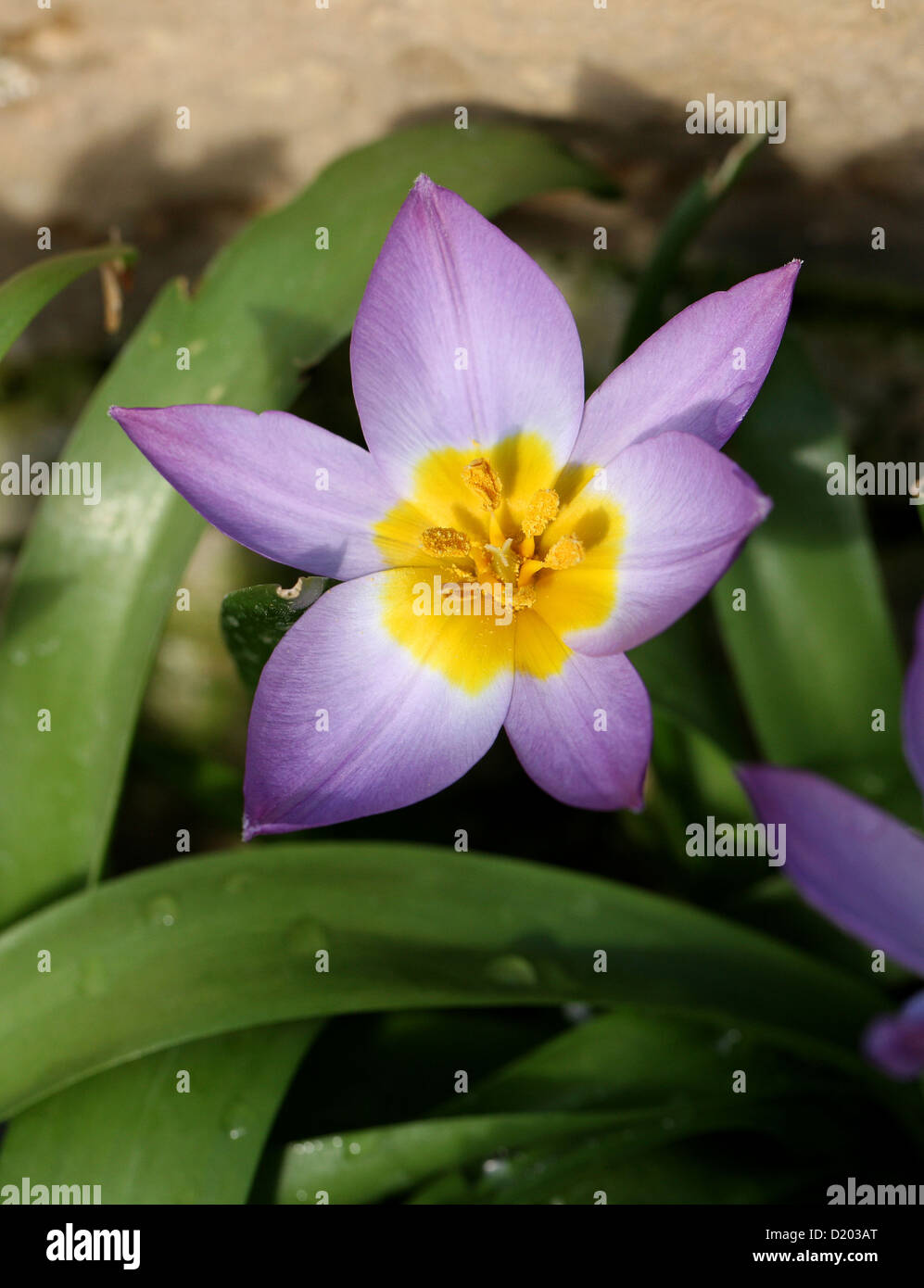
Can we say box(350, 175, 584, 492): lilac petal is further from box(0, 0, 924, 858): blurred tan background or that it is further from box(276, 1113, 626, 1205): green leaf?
box(276, 1113, 626, 1205): green leaf

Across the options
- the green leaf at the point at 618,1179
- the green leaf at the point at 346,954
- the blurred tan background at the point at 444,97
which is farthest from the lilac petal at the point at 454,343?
the green leaf at the point at 618,1179

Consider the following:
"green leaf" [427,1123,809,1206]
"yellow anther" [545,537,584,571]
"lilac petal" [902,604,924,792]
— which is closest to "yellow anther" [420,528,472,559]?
"yellow anther" [545,537,584,571]

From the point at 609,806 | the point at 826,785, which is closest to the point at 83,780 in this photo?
the point at 609,806

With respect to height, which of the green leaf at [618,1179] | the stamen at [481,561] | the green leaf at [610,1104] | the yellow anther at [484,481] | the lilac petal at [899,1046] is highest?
the yellow anther at [484,481]

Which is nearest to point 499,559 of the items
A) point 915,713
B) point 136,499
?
point 915,713

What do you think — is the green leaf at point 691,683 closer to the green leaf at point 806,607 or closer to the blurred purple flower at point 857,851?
the green leaf at point 806,607

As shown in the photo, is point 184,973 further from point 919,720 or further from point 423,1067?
point 919,720
